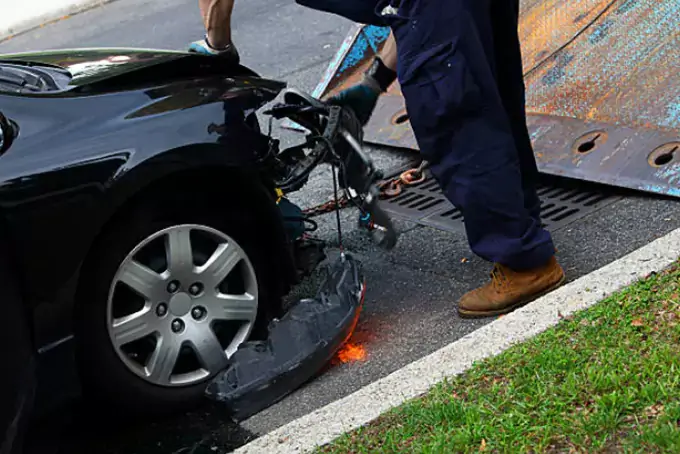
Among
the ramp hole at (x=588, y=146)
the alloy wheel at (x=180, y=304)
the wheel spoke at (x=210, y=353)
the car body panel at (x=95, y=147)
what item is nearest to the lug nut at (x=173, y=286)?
the alloy wheel at (x=180, y=304)

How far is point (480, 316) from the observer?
4.00m

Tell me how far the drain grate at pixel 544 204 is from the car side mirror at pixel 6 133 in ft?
7.40

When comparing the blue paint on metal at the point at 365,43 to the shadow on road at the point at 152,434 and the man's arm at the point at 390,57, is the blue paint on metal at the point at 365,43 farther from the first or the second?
the shadow on road at the point at 152,434

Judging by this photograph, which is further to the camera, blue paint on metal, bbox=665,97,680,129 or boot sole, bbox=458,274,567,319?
blue paint on metal, bbox=665,97,680,129

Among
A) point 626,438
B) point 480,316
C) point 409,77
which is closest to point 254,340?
point 480,316

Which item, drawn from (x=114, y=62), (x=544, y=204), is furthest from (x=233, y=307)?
(x=544, y=204)

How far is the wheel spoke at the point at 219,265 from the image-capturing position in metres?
3.59

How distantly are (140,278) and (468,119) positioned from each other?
1.32 meters

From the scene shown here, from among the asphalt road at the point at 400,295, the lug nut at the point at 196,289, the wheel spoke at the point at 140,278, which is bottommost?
the asphalt road at the point at 400,295

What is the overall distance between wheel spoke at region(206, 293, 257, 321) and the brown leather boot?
84cm

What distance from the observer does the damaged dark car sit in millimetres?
3207

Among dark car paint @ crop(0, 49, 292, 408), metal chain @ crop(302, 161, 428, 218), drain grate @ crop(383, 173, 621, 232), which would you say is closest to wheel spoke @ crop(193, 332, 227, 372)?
dark car paint @ crop(0, 49, 292, 408)

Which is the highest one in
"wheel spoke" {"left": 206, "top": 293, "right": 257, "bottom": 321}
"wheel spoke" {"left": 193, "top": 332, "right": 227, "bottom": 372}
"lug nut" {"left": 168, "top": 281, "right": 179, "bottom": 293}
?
"lug nut" {"left": 168, "top": 281, "right": 179, "bottom": 293}

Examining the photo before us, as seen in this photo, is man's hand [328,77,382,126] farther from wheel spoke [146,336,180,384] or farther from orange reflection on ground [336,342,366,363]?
wheel spoke [146,336,180,384]
